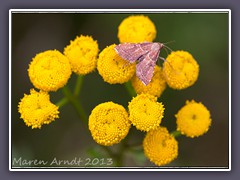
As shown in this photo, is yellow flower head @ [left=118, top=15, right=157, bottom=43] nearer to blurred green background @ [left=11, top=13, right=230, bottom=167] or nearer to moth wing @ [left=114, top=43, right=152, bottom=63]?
moth wing @ [left=114, top=43, right=152, bottom=63]

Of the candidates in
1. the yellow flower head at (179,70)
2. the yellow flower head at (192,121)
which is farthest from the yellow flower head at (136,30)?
the yellow flower head at (192,121)

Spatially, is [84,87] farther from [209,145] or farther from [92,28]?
[209,145]

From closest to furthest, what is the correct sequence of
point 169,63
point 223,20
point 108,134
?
point 108,134 < point 169,63 < point 223,20

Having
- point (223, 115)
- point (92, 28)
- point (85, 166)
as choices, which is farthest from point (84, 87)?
point (223, 115)

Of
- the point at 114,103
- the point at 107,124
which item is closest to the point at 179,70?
the point at 114,103

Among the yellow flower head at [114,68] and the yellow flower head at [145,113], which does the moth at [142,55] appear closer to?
the yellow flower head at [114,68]
